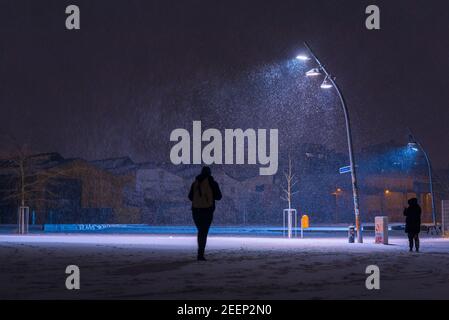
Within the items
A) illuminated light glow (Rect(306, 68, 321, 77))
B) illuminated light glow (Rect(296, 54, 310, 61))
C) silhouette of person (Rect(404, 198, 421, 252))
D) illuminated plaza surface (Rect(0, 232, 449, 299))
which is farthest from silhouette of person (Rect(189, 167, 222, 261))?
illuminated light glow (Rect(306, 68, 321, 77))

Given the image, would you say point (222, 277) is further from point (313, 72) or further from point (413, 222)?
point (313, 72)

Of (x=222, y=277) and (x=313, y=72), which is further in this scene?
(x=313, y=72)

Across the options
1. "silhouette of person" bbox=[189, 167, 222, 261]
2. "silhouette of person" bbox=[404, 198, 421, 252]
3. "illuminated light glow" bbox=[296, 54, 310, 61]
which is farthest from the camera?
"illuminated light glow" bbox=[296, 54, 310, 61]

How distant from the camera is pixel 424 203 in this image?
8550 centimetres

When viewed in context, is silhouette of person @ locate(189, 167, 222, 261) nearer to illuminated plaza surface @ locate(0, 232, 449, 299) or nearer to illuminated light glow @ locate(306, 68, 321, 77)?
illuminated plaza surface @ locate(0, 232, 449, 299)

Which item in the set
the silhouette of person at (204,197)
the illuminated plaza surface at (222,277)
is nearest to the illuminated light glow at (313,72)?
the illuminated plaza surface at (222,277)

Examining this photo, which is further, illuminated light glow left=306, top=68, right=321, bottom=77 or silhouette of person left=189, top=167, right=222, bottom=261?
illuminated light glow left=306, top=68, right=321, bottom=77

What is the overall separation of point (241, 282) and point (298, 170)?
3137 inches

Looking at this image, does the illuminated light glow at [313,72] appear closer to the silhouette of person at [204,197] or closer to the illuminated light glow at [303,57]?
the illuminated light glow at [303,57]

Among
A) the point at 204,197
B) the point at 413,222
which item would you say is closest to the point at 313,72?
the point at 413,222

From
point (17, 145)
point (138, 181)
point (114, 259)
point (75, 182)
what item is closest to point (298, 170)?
point (138, 181)
